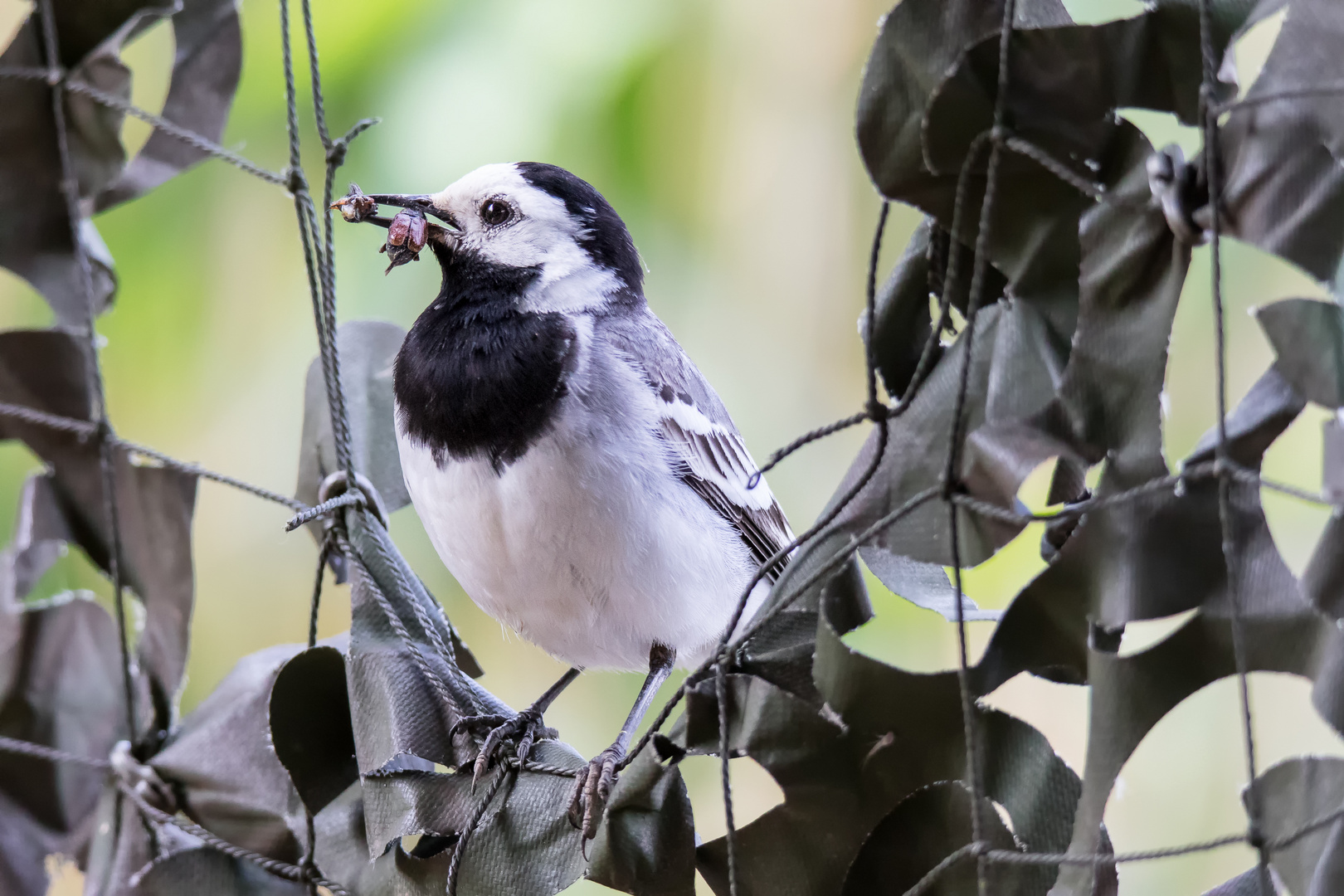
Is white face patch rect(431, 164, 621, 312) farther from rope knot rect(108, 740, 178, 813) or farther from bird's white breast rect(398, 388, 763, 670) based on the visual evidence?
rope knot rect(108, 740, 178, 813)

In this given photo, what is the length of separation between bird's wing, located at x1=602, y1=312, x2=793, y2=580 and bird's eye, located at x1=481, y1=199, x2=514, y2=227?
97 mm

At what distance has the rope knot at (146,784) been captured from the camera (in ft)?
2.36

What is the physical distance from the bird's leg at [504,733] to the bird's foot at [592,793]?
0.04m

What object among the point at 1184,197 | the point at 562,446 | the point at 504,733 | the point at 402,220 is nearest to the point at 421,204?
the point at 402,220

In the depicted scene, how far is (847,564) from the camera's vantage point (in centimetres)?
47

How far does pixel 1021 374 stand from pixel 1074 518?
0.06 metres

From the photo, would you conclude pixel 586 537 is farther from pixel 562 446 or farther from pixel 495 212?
pixel 495 212

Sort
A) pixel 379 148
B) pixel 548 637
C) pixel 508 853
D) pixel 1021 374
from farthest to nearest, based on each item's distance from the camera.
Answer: pixel 379 148, pixel 548 637, pixel 508 853, pixel 1021 374

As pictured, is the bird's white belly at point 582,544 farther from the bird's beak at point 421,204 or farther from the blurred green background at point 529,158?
the blurred green background at point 529,158

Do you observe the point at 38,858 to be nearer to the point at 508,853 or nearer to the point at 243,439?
the point at 508,853

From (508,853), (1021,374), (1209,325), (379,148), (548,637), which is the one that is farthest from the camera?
(379,148)

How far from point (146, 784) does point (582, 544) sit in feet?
1.02

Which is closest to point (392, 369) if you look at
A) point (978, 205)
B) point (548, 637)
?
point (548, 637)

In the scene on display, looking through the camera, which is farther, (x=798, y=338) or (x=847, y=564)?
(x=798, y=338)
